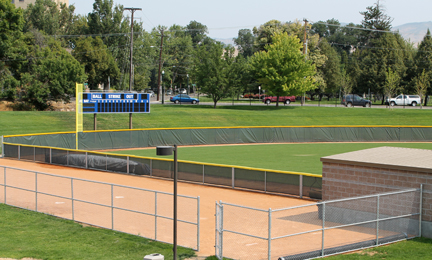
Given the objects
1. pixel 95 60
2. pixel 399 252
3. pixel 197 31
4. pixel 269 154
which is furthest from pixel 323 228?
pixel 197 31

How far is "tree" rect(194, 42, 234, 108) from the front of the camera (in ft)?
209

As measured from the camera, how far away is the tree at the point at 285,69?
61.9 metres

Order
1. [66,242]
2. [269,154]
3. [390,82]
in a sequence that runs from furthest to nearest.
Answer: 1. [390,82]
2. [269,154]
3. [66,242]

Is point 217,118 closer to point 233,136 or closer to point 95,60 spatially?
point 233,136

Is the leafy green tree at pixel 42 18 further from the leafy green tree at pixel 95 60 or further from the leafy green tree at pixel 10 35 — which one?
the leafy green tree at pixel 10 35

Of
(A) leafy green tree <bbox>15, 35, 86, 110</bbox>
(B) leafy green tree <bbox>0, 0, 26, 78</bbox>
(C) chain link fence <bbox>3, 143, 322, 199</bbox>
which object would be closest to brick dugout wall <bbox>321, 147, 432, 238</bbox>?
(C) chain link fence <bbox>3, 143, 322, 199</bbox>

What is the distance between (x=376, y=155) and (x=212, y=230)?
22.0 feet

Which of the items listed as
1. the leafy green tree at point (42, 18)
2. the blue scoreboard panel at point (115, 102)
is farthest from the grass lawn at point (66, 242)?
the leafy green tree at point (42, 18)

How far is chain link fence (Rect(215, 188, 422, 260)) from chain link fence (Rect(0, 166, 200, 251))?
1.22 meters

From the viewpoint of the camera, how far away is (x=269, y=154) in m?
34.6

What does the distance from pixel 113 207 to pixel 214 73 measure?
51444mm

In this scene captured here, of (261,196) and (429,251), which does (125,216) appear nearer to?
(261,196)

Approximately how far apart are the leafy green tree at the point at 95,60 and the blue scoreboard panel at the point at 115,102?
42318 mm

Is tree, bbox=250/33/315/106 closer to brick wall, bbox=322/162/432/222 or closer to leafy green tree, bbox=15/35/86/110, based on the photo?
leafy green tree, bbox=15/35/86/110
